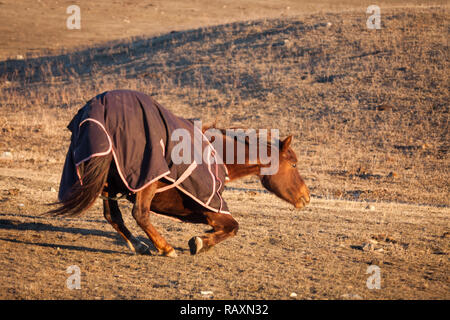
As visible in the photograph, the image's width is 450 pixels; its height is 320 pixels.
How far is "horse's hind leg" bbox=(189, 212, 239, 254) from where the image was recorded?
19.5 feet

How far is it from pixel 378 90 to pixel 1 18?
2978cm

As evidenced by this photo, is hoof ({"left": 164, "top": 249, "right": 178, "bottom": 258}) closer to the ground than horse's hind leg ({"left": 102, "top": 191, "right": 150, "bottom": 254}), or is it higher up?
closer to the ground

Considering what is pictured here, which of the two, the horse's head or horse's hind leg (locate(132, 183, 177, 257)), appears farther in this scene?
the horse's head

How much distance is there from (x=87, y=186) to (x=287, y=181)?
7.58 feet

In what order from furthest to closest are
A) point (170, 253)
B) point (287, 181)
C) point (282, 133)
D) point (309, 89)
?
point (309, 89) → point (282, 133) → point (287, 181) → point (170, 253)

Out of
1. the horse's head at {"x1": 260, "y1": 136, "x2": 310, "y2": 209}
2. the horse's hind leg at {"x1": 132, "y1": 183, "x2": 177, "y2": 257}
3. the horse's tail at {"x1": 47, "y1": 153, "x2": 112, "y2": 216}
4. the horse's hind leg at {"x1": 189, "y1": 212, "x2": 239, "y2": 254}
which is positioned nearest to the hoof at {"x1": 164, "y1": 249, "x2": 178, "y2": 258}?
the horse's hind leg at {"x1": 189, "y1": 212, "x2": 239, "y2": 254}

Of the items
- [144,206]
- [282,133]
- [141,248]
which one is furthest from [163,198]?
[282,133]

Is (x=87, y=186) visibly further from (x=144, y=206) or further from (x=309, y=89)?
(x=309, y=89)

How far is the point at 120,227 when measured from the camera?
20.2 ft

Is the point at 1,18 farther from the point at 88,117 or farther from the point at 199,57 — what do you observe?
the point at 88,117

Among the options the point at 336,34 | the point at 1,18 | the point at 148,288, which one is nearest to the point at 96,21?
the point at 1,18

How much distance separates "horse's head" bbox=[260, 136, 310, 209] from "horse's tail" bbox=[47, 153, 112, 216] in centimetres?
192

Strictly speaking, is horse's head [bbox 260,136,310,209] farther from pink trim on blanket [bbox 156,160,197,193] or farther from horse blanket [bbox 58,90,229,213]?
pink trim on blanket [bbox 156,160,197,193]
